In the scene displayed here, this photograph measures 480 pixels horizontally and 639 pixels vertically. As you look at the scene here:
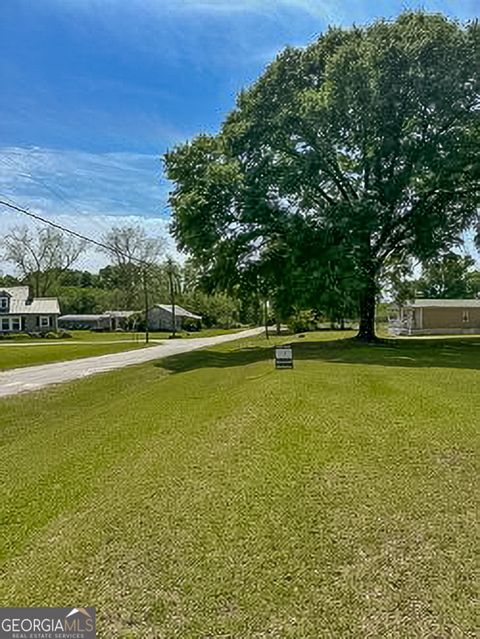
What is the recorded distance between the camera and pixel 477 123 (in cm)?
2339

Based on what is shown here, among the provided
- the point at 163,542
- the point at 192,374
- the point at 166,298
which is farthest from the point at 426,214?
the point at 166,298

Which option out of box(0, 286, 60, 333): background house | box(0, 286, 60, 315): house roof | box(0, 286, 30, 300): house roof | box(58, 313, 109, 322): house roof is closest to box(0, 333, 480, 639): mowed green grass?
box(0, 286, 60, 333): background house

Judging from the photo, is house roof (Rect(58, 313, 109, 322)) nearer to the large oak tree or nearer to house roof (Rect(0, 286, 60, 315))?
house roof (Rect(0, 286, 60, 315))

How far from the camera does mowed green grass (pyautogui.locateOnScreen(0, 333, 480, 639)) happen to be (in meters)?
3.06

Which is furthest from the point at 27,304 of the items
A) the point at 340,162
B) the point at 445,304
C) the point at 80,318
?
the point at 340,162

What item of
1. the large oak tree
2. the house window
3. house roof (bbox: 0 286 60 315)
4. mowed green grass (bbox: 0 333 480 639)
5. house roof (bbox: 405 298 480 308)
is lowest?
mowed green grass (bbox: 0 333 480 639)

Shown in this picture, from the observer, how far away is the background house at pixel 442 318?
1810 inches

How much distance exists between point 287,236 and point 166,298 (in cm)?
6184

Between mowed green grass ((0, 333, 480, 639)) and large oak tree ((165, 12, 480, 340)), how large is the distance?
14957mm

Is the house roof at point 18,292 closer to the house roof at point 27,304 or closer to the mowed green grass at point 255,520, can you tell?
the house roof at point 27,304

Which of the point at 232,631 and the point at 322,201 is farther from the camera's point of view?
the point at 322,201

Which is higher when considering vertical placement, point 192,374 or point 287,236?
point 287,236

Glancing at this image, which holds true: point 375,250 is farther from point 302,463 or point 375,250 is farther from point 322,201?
point 302,463

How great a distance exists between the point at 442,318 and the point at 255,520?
4547 centimetres
